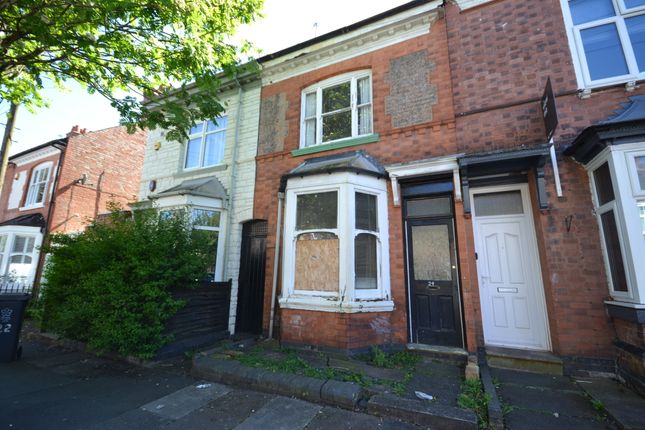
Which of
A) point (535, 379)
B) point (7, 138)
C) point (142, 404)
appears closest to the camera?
point (142, 404)

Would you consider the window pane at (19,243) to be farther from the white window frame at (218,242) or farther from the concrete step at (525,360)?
the concrete step at (525,360)

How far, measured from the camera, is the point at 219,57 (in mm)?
5973

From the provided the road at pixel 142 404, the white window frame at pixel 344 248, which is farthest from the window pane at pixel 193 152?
the road at pixel 142 404

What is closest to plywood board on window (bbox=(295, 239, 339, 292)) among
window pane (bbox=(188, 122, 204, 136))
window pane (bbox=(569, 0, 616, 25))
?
window pane (bbox=(188, 122, 204, 136))

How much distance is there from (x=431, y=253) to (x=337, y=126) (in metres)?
3.62

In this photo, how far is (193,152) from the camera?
9070 millimetres

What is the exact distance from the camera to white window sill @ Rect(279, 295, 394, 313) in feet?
16.4

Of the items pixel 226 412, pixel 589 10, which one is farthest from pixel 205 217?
pixel 589 10

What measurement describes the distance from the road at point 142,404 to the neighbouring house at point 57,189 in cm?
845

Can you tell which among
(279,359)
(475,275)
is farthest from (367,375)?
(475,275)

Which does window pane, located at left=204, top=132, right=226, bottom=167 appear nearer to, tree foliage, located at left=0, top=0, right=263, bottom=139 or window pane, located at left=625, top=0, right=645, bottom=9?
tree foliage, located at left=0, top=0, right=263, bottom=139

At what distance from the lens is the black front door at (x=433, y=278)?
5.13 m

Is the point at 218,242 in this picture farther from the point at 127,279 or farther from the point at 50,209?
the point at 50,209

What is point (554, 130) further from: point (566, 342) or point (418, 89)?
point (566, 342)
